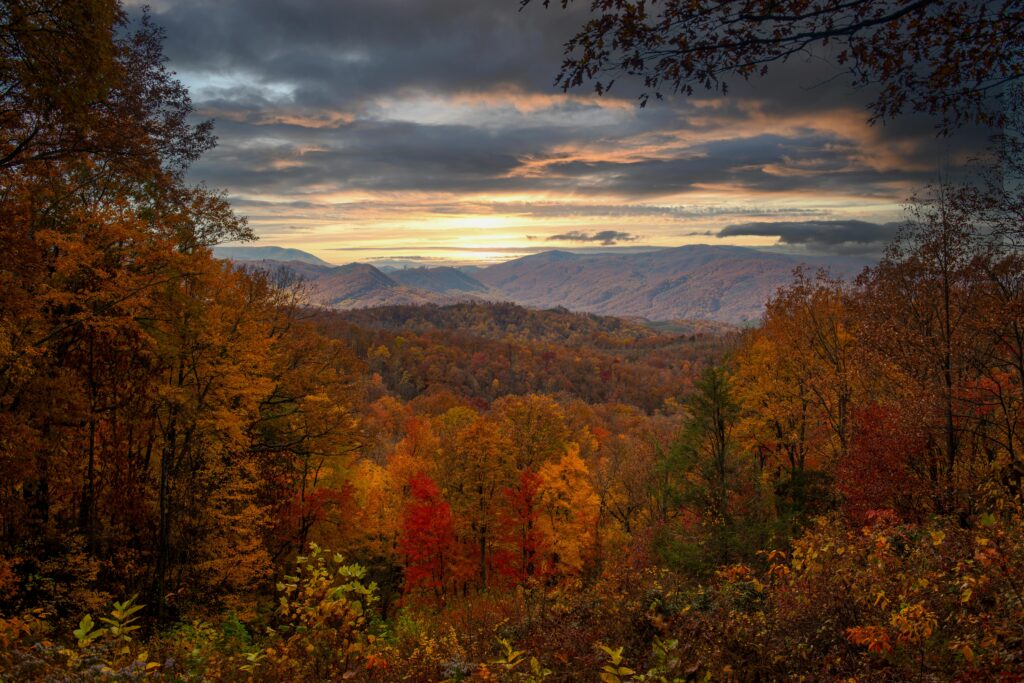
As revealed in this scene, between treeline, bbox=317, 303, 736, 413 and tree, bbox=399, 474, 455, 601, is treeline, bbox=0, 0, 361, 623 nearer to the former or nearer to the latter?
tree, bbox=399, 474, 455, 601

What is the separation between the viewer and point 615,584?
38.3 feet

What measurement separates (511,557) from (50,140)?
983 inches

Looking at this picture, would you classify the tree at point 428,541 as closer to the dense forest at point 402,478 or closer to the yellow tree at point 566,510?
the dense forest at point 402,478

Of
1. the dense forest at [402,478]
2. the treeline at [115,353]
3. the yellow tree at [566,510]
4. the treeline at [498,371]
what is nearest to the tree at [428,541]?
the dense forest at [402,478]

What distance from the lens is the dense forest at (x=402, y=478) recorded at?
7125mm

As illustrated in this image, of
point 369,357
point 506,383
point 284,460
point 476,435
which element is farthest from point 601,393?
point 284,460

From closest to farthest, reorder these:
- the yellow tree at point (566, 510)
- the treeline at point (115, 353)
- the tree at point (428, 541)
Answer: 1. the treeline at point (115, 353)
2. the tree at point (428, 541)
3. the yellow tree at point (566, 510)

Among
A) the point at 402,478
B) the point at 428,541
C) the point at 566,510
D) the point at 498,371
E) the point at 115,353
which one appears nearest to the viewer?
the point at 115,353

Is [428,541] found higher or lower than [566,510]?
lower

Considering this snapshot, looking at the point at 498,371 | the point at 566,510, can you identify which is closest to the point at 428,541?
the point at 566,510

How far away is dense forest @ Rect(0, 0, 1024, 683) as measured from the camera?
7.12 m

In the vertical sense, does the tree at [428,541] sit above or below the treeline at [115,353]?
below

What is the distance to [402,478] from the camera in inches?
1400

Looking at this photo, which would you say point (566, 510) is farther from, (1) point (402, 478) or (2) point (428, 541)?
(1) point (402, 478)
